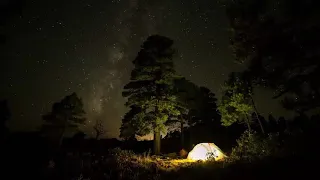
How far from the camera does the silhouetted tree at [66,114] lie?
1540 inches

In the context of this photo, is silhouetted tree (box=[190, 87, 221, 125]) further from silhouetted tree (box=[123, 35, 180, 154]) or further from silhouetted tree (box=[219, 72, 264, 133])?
silhouetted tree (box=[123, 35, 180, 154])

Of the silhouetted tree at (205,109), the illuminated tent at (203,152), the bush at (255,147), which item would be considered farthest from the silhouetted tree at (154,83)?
the silhouetted tree at (205,109)

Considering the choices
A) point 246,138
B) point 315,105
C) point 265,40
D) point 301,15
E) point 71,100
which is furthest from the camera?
point 71,100

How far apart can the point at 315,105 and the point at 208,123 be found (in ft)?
79.9

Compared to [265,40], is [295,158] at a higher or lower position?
lower

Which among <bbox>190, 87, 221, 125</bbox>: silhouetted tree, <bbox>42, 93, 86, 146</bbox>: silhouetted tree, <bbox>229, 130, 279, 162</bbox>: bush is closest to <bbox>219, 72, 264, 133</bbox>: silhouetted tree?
<bbox>229, 130, 279, 162</bbox>: bush

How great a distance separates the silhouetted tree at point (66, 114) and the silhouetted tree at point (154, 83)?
16608 millimetres

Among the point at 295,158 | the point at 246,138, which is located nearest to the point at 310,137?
the point at 295,158

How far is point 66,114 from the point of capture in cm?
3947

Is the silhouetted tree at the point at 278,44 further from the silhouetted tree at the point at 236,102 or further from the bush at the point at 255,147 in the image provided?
the silhouetted tree at the point at 236,102

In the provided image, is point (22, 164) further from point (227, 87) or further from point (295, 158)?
point (227, 87)

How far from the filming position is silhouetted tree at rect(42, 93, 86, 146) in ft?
128

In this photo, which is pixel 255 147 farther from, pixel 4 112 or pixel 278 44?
pixel 4 112

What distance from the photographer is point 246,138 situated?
70.4 ft
